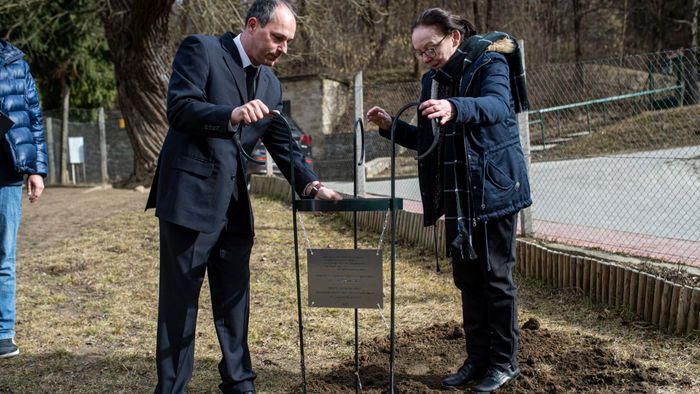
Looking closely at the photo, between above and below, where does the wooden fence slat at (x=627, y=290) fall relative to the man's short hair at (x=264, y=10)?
below

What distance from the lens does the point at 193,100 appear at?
282 cm

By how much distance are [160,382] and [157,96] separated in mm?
9231

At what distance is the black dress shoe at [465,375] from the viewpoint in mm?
3359

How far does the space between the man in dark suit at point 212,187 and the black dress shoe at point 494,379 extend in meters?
1.11

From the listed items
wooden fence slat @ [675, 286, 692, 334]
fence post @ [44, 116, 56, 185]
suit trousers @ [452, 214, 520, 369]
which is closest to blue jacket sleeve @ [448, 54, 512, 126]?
suit trousers @ [452, 214, 520, 369]

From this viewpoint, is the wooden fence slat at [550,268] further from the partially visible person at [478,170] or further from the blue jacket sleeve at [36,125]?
the blue jacket sleeve at [36,125]

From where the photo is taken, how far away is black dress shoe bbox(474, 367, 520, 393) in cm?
321

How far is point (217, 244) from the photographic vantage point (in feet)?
10.5

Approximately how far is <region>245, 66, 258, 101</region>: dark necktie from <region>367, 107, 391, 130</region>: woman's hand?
1.80 feet

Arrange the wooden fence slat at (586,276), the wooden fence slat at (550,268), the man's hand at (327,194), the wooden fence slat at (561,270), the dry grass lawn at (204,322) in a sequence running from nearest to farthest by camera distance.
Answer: the man's hand at (327,194) → the dry grass lawn at (204,322) → the wooden fence slat at (586,276) → the wooden fence slat at (561,270) → the wooden fence slat at (550,268)

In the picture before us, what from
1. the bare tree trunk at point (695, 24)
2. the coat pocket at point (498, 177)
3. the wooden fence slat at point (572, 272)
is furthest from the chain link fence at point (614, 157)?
the bare tree trunk at point (695, 24)

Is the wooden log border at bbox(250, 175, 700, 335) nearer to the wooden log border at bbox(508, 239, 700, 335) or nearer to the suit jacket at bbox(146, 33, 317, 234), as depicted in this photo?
the wooden log border at bbox(508, 239, 700, 335)

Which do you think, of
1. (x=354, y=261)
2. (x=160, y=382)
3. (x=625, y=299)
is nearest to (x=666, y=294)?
(x=625, y=299)

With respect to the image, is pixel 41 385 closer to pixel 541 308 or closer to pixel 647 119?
pixel 541 308
